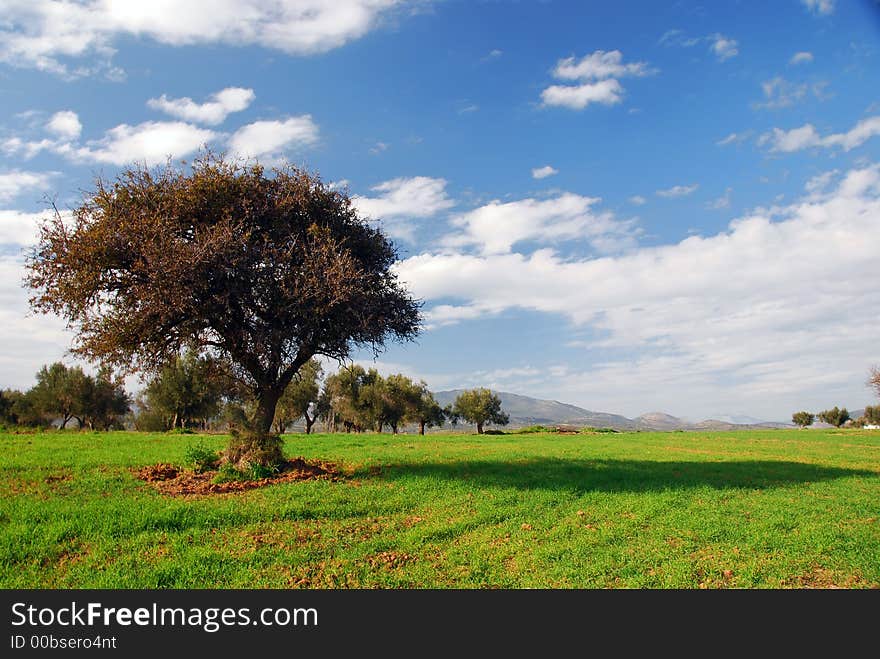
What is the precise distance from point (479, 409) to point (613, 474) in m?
85.5

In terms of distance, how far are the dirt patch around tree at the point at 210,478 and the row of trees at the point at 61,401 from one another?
65684 millimetres

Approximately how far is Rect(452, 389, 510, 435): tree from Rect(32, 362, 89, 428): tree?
65350mm

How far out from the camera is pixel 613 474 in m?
22.2

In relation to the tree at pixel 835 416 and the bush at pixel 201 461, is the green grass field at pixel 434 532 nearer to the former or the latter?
the bush at pixel 201 461

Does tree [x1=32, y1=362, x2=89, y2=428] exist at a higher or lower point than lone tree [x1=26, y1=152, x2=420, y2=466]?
lower

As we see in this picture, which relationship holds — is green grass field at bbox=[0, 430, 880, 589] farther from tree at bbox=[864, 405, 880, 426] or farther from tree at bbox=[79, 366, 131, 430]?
tree at bbox=[864, 405, 880, 426]

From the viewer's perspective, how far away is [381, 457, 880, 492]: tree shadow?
64.0 ft

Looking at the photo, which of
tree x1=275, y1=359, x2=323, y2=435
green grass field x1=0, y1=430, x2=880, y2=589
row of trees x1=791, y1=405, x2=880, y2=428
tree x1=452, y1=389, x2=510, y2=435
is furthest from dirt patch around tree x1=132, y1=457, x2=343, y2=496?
row of trees x1=791, y1=405, x2=880, y2=428

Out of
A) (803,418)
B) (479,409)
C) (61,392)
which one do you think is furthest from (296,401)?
(803,418)

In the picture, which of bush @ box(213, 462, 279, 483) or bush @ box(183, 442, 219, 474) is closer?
bush @ box(213, 462, 279, 483)

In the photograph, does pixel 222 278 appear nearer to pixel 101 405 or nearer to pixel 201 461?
pixel 201 461

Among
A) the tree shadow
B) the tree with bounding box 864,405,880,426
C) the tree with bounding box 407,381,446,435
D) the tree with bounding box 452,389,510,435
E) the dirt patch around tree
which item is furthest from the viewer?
the tree with bounding box 864,405,880,426

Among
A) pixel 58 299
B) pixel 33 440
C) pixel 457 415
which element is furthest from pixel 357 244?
pixel 457 415

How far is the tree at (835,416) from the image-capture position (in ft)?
407
